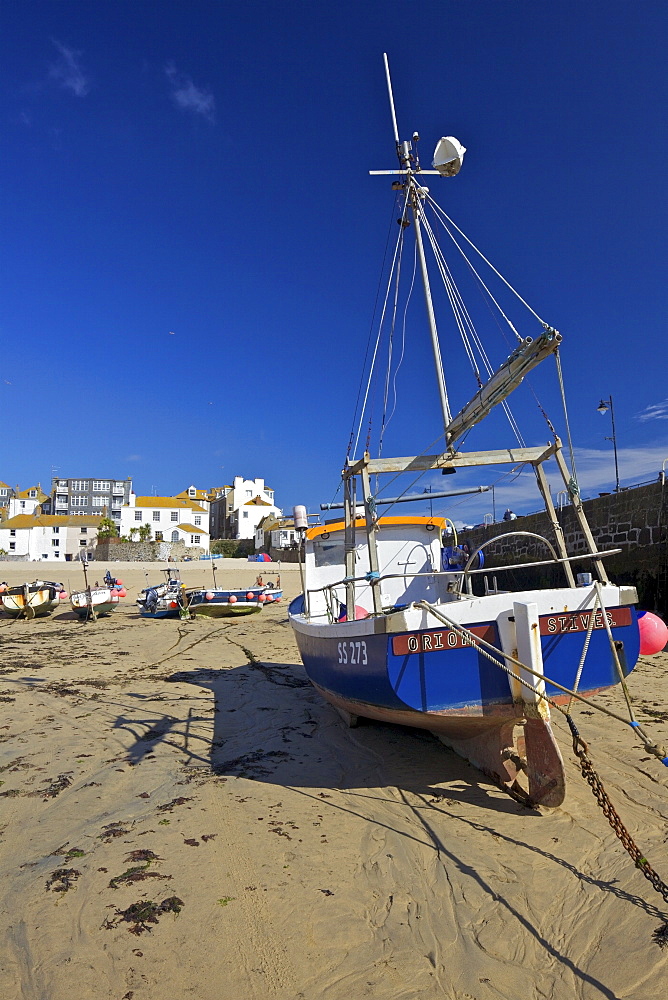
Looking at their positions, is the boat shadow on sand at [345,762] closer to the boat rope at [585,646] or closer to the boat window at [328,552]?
the boat rope at [585,646]

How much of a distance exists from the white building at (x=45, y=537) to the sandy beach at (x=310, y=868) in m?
66.8

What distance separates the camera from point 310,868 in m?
4.06

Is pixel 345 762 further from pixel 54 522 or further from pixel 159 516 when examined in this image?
pixel 54 522

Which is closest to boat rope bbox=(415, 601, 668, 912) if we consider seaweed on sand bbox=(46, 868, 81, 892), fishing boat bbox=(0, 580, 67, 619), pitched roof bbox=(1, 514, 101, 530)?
seaweed on sand bbox=(46, 868, 81, 892)

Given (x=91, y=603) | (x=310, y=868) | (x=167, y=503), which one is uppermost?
(x=167, y=503)

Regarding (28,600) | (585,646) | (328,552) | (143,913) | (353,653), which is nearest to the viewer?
(143,913)

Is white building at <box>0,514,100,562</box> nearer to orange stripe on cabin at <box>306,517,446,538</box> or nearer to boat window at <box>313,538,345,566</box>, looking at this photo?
boat window at <box>313,538,345,566</box>

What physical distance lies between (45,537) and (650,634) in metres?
73.9

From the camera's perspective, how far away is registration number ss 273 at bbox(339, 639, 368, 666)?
5.36 m

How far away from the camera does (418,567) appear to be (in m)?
9.59

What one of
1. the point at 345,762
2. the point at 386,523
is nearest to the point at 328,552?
the point at 386,523

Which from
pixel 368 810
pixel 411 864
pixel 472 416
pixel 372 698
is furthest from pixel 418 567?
pixel 411 864

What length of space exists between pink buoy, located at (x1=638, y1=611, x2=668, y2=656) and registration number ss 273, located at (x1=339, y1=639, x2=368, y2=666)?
2.93 meters

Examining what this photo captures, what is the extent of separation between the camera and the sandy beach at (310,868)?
3068 millimetres
